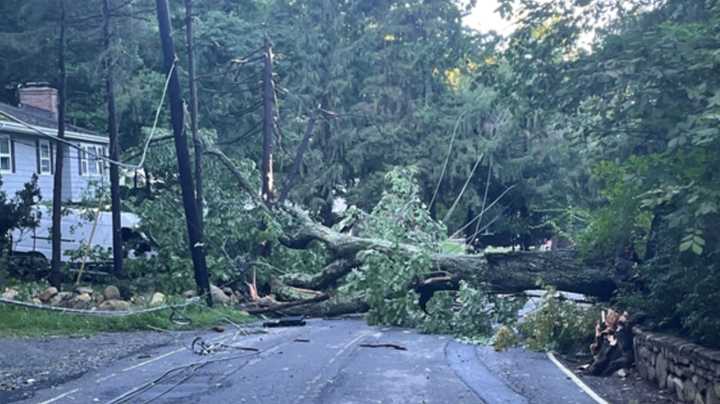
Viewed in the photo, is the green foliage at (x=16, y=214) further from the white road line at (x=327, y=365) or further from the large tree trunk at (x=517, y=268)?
the white road line at (x=327, y=365)

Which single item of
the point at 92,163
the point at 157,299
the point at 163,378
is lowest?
the point at 163,378

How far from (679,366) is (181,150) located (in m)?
11.6

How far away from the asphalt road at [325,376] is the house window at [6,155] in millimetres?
16363

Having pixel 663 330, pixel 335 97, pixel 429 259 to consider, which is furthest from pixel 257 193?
pixel 335 97

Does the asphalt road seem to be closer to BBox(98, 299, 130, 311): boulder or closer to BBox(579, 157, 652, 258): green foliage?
BBox(579, 157, 652, 258): green foliage

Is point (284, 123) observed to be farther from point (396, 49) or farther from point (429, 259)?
point (429, 259)

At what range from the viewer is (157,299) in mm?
18469

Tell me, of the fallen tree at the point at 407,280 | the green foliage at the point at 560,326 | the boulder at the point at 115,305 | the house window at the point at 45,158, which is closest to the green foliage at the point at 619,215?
the fallen tree at the point at 407,280

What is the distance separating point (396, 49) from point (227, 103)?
287 inches

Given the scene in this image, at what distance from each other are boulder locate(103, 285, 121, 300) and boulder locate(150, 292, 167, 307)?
0.81 m

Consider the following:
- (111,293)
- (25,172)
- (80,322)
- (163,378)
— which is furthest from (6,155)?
(163,378)

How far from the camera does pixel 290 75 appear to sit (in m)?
36.6

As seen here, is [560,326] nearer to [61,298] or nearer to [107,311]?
[107,311]

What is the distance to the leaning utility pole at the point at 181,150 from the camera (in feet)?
57.9
